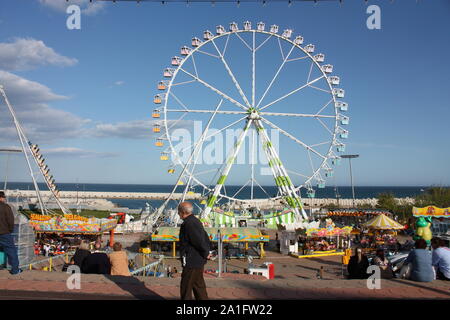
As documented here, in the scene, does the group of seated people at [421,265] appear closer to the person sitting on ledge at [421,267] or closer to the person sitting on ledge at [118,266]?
the person sitting on ledge at [421,267]

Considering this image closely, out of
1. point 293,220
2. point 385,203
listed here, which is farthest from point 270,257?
point 385,203

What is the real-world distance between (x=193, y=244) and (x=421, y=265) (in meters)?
3.80

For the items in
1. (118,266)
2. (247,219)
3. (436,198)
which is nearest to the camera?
(118,266)

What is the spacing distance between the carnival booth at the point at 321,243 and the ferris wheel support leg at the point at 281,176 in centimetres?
200

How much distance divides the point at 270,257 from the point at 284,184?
5.47m

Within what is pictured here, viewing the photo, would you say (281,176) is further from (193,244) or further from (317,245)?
(193,244)

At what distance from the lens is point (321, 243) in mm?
22000

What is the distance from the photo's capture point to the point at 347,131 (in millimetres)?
25906

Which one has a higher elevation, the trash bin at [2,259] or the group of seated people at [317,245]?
the trash bin at [2,259]

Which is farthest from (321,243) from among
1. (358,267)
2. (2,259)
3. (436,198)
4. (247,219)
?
(436,198)

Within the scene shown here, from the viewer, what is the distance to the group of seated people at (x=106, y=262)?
6199 mm

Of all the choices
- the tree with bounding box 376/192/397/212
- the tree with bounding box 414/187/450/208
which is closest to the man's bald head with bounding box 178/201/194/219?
the tree with bounding box 414/187/450/208

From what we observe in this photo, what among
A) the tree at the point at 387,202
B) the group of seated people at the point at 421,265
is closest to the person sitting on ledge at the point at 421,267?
the group of seated people at the point at 421,265
